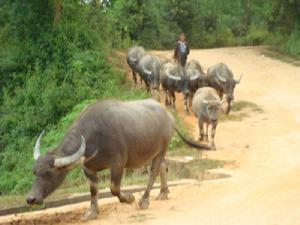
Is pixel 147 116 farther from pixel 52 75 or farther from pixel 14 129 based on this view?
pixel 52 75

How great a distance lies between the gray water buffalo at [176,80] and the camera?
24.9 m

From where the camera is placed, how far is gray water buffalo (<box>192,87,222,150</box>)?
18891 mm

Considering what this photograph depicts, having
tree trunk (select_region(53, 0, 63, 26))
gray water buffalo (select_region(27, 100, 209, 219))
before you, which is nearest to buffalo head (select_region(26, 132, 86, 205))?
gray water buffalo (select_region(27, 100, 209, 219))

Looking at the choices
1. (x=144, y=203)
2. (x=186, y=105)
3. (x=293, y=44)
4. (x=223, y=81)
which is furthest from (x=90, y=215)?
(x=293, y=44)

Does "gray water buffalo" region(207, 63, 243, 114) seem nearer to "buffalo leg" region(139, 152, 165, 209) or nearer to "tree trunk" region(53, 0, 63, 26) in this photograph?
"tree trunk" region(53, 0, 63, 26)

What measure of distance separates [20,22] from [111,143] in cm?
2041

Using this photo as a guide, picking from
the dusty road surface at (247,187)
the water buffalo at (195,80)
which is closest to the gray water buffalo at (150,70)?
the dusty road surface at (247,187)

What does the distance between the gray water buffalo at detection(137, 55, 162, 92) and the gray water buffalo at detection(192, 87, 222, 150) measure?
21.7 ft

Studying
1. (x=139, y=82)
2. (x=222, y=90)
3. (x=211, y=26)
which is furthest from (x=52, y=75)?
(x=211, y=26)

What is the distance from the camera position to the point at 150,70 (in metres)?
27.1

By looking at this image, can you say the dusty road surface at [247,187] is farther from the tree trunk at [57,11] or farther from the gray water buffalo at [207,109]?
the tree trunk at [57,11]

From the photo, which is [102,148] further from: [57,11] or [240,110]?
[57,11]

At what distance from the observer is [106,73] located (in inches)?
1109

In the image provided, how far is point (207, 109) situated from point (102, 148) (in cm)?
904
